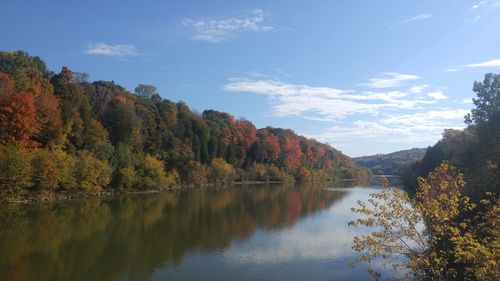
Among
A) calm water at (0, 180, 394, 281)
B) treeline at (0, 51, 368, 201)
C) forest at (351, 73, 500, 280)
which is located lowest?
calm water at (0, 180, 394, 281)

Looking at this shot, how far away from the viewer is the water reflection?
59.3 feet

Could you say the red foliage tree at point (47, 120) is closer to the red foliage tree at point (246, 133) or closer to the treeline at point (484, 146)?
the treeline at point (484, 146)

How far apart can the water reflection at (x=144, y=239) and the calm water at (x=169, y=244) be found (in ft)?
0.13

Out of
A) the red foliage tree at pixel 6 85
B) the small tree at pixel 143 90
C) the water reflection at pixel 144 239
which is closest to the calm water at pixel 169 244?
the water reflection at pixel 144 239

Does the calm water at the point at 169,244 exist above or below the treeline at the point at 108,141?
below

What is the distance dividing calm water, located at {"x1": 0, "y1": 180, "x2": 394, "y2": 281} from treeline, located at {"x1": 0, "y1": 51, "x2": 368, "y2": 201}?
16.1 feet

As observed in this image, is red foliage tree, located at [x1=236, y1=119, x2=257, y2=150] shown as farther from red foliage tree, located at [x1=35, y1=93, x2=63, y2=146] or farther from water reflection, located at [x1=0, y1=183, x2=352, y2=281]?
water reflection, located at [x1=0, y1=183, x2=352, y2=281]

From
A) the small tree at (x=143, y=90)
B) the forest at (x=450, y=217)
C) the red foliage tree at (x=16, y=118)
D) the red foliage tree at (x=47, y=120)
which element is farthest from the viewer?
the small tree at (x=143, y=90)

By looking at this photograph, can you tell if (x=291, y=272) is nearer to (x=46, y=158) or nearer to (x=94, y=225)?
(x=94, y=225)

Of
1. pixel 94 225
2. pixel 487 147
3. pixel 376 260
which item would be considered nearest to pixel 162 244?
pixel 94 225

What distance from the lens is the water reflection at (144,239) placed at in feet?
59.3

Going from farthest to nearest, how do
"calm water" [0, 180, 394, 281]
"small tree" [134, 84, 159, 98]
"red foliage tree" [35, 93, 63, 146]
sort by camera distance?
"small tree" [134, 84, 159, 98] → "red foliage tree" [35, 93, 63, 146] → "calm water" [0, 180, 394, 281]

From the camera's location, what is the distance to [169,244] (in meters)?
23.6

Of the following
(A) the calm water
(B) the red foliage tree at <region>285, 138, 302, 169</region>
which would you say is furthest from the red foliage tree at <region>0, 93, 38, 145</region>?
(B) the red foliage tree at <region>285, 138, 302, 169</region>
